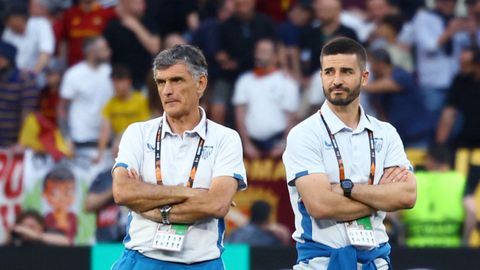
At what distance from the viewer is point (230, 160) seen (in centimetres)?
870

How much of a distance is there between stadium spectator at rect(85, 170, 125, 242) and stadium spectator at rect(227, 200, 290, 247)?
1249mm

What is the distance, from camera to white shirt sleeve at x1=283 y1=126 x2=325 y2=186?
8.55m

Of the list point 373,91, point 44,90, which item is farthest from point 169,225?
point 44,90

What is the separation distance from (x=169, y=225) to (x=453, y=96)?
287 inches

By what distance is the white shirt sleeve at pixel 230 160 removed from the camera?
8656 mm

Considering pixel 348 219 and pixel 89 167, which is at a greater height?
pixel 89 167

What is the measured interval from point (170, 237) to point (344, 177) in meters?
1.20

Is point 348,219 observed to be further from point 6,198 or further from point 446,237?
point 6,198

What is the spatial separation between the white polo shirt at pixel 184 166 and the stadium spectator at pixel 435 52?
7.27 metres

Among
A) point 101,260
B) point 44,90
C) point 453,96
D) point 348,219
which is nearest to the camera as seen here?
point 348,219

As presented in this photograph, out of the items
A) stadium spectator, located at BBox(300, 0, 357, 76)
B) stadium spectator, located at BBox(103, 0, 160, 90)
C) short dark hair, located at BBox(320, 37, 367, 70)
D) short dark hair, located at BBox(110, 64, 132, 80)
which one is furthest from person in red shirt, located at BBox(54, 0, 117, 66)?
short dark hair, located at BBox(320, 37, 367, 70)

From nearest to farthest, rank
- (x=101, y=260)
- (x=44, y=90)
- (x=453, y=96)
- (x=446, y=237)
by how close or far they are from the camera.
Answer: (x=101, y=260) → (x=446, y=237) → (x=453, y=96) → (x=44, y=90)

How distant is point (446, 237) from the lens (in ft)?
45.3

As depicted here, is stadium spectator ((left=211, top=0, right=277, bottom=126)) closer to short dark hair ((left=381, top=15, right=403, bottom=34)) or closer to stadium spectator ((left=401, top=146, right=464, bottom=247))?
short dark hair ((left=381, top=15, right=403, bottom=34))
